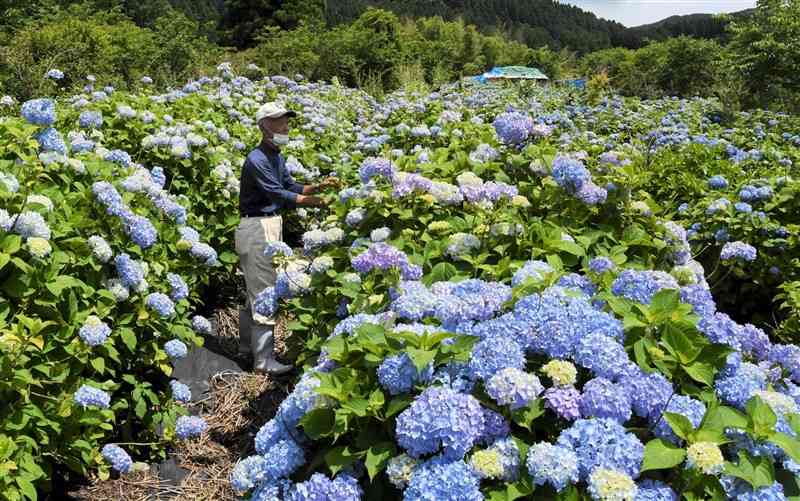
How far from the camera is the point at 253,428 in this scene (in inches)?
137

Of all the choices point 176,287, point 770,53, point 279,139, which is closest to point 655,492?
point 176,287

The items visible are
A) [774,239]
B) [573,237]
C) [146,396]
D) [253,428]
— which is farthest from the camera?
[774,239]

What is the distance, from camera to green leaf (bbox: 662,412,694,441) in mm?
1366

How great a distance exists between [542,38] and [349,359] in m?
43.9

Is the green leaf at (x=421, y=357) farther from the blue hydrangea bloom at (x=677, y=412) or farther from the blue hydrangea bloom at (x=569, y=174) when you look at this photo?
the blue hydrangea bloom at (x=569, y=174)

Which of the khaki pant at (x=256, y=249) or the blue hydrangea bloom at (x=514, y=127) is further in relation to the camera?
the khaki pant at (x=256, y=249)

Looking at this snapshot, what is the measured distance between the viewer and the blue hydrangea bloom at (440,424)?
1.33 meters

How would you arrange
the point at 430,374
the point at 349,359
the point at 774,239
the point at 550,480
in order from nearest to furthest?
the point at 550,480 < the point at 430,374 < the point at 349,359 < the point at 774,239

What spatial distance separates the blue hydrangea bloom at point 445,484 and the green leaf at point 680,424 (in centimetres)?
44

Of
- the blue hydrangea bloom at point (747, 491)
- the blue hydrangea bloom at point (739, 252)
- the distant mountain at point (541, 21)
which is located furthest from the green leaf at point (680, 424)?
the distant mountain at point (541, 21)

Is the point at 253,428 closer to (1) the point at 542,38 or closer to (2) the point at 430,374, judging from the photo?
(2) the point at 430,374

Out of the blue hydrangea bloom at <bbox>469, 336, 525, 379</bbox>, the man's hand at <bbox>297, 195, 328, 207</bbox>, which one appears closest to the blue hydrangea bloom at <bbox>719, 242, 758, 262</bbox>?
the man's hand at <bbox>297, 195, 328, 207</bbox>

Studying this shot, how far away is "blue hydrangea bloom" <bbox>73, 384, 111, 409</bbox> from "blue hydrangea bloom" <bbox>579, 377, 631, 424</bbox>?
1805 millimetres

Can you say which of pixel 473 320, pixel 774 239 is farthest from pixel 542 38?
pixel 473 320
